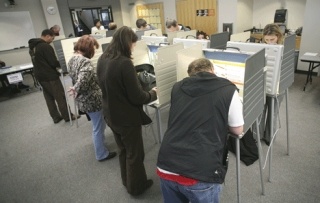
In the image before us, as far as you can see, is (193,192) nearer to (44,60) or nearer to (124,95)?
(124,95)

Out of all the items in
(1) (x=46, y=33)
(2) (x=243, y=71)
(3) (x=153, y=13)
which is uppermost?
(3) (x=153, y=13)

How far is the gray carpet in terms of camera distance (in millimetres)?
1940

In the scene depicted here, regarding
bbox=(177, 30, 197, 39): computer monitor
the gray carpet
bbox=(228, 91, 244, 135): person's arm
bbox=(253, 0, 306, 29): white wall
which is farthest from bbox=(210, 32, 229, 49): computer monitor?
bbox=(253, 0, 306, 29): white wall

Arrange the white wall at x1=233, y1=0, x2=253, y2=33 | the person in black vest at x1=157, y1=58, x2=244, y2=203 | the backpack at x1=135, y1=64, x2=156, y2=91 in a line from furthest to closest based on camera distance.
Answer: the white wall at x1=233, y1=0, x2=253, y2=33 < the backpack at x1=135, y1=64, x2=156, y2=91 < the person in black vest at x1=157, y1=58, x2=244, y2=203

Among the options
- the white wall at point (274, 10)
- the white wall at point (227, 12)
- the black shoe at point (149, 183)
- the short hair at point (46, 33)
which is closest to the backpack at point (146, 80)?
the black shoe at point (149, 183)

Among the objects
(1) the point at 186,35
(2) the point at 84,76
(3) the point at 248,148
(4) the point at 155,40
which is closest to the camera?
(2) the point at 84,76

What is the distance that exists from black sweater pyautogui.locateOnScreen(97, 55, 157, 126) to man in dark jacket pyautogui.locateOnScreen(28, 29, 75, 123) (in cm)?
191

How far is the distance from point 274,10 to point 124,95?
18.8 feet

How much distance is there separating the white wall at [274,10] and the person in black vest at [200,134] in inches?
219

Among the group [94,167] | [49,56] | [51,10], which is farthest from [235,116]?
[51,10]

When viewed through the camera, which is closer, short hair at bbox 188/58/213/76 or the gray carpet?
short hair at bbox 188/58/213/76

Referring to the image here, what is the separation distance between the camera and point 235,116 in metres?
1.12

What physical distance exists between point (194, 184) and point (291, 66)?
144 cm

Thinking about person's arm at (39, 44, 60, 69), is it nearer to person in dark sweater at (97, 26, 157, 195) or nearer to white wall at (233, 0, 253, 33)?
person in dark sweater at (97, 26, 157, 195)
